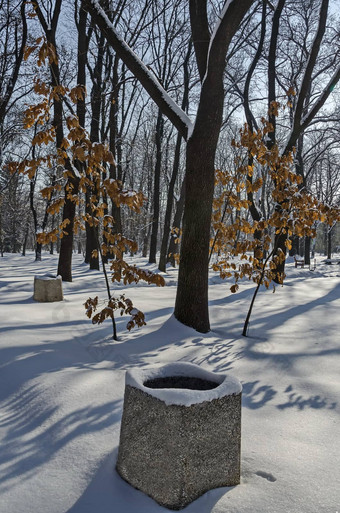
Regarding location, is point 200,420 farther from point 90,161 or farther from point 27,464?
point 90,161

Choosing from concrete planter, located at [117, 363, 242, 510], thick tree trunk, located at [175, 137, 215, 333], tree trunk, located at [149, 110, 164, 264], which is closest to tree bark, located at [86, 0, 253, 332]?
thick tree trunk, located at [175, 137, 215, 333]

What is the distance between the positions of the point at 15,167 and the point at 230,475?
349 centimetres

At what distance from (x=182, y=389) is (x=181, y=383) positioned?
40 centimetres

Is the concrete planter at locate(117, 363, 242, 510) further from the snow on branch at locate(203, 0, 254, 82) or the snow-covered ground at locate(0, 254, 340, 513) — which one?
the snow on branch at locate(203, 0, 254, 82)

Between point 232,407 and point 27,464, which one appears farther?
point 27,464

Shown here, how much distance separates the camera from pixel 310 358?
14.9ft

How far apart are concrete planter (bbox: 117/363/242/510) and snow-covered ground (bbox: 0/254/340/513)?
0.07 m

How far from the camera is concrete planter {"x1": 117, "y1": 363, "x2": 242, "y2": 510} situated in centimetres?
192

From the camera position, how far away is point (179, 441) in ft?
6.27

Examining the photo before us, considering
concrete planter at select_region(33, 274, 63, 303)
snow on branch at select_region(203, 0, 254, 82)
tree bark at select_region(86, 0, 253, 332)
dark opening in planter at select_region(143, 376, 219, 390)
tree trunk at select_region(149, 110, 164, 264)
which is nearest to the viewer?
dark opening in planter at select_region(143, 376, 219, 390)

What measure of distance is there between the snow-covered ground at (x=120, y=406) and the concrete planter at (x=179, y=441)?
0.07 meters

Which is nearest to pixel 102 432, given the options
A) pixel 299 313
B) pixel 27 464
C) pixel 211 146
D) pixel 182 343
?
pixel 27 464

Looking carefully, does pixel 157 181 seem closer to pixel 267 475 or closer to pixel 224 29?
pixel 224 29

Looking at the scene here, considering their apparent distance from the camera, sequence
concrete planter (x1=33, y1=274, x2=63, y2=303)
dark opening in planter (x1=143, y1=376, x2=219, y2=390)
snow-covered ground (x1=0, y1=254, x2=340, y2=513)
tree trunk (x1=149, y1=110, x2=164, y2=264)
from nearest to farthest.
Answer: snow-covered ground (x1=0, y1=254, x2=340, y2=513) < dark opening in planter (x1=143, y1=376, x2=219, y2=390) < concrete planter (x1=33, y1=274, x2=63, y2=303) < tree trunk (x1=149, y1=110, x2=164, y2=264)
